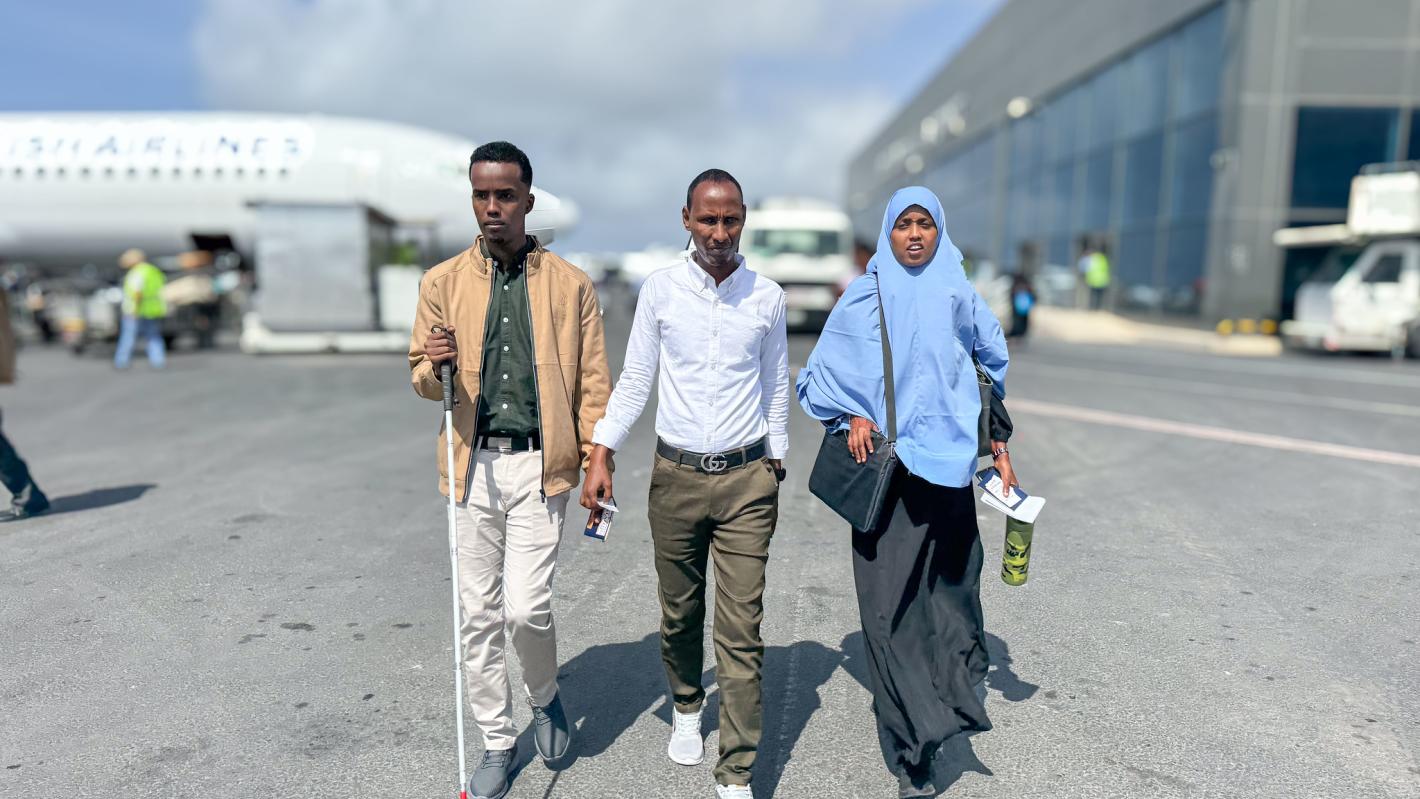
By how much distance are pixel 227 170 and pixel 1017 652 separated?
944 inches

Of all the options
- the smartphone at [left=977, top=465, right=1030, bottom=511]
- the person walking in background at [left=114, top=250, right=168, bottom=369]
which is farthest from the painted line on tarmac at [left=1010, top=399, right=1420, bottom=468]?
the person walking in background at [left=114, top=250, right=168, bottom=369]

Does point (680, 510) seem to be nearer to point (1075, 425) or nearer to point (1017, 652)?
point (1017, 652)

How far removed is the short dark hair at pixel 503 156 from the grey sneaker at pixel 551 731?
1.67 metres

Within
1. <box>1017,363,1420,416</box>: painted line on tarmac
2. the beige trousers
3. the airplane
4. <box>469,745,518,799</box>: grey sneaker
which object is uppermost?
the airplane

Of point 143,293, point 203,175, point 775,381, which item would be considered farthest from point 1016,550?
point 203,175

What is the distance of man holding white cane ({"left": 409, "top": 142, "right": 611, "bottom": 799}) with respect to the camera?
9.99 ft

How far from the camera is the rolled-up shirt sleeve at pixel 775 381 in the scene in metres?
3.08

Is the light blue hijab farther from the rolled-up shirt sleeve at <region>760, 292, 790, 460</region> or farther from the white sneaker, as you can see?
the white sneaker

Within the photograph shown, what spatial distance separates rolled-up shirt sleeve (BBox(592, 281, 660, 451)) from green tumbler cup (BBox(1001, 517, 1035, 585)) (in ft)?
4.29

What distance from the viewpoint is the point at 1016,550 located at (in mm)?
3328

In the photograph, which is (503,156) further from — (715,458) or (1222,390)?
(1222,390)

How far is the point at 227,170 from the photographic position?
2336 centimetres

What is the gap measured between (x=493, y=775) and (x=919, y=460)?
1613 mm

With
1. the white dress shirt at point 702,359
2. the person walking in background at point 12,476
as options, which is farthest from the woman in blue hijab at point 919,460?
the person walking in background at point 12,476
